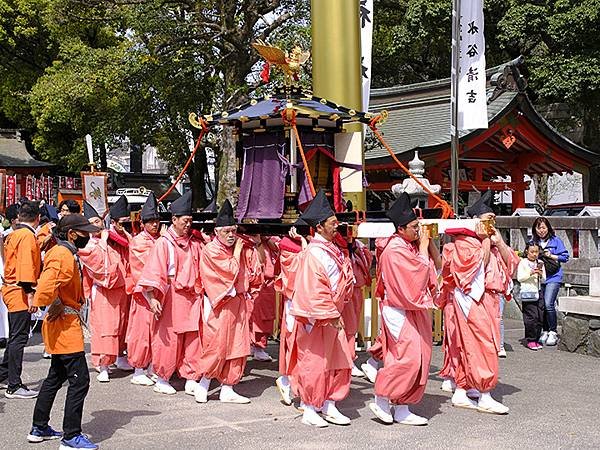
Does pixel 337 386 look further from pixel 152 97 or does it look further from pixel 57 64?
pixel 57 64

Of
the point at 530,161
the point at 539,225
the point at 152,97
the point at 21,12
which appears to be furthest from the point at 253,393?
the point at 21,12

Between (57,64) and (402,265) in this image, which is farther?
(57,64)

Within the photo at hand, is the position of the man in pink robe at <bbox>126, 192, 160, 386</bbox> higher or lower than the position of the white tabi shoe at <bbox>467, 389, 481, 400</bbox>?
higher

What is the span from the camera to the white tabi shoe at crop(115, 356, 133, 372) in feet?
27.0

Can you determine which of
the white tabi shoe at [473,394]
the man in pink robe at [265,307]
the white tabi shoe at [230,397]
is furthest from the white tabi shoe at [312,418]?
the man in pink robe at [265,307]

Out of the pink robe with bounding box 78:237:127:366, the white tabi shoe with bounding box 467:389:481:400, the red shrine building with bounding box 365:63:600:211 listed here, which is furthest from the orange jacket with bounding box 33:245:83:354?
the red shrine building with bounding box 365:63:600:211

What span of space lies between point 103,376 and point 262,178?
2.64 meters

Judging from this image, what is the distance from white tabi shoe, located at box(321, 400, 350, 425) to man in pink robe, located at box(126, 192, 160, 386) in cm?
214

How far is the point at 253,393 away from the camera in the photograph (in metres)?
7.21

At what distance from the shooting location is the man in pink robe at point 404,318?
585 cm

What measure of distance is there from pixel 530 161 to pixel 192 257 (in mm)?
11062

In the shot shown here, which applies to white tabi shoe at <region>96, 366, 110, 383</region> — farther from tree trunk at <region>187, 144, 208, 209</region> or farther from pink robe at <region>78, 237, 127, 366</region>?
tree trunk at <region>187, 144, 208, 209</region>

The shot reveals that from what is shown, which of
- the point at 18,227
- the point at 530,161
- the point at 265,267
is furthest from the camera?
the point at 530,161

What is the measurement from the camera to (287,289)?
6.86 metres
